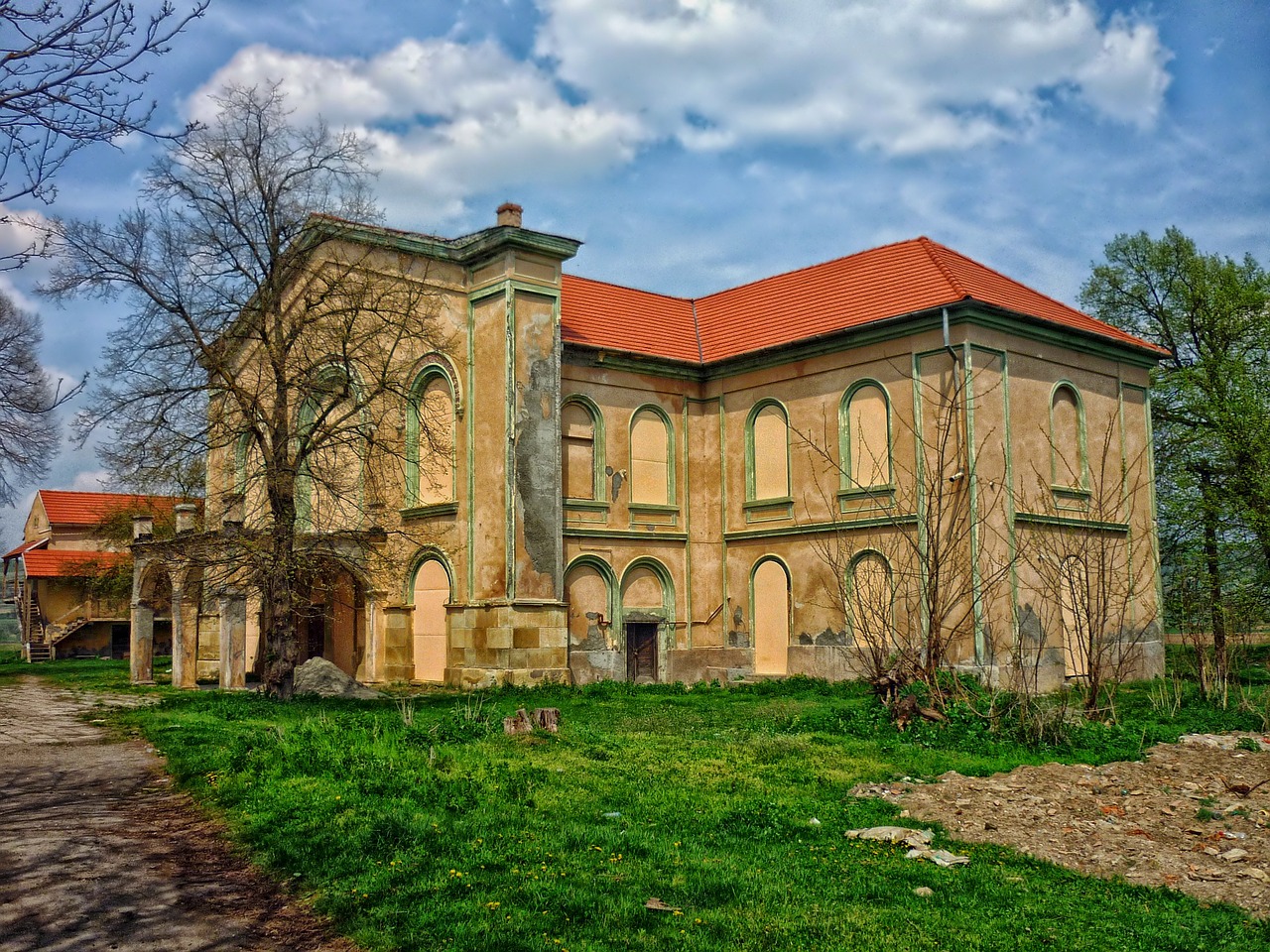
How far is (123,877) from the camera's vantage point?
8.13 meters

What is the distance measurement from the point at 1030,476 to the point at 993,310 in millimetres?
3825

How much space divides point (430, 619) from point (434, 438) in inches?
171

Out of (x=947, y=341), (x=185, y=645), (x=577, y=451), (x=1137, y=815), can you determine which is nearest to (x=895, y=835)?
(x=1137, y=815)

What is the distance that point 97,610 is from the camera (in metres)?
53.5

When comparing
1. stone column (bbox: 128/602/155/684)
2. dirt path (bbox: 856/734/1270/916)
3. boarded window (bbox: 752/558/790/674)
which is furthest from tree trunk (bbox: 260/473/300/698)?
dirt path (bbox: 856/734/1270/916)

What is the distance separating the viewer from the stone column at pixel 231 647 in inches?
934

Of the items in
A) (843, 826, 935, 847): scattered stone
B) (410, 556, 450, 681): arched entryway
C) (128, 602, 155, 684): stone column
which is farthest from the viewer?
(128, 602, 155, 684): stone column

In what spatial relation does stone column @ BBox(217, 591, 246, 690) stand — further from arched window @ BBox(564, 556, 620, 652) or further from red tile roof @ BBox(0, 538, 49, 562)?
red tile roof @ BBox(0, 538, 49, 562)

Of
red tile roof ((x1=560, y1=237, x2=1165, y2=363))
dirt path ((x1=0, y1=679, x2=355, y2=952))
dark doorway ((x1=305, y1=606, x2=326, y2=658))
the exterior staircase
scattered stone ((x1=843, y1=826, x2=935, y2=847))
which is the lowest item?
the exterior staircase

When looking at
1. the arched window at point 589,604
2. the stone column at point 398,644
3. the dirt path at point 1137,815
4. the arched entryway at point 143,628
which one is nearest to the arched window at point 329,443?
the stone column at point 398,644

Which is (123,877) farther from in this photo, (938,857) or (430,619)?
(430,619)

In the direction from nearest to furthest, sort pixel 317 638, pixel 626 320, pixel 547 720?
pixel 547 720 < pixel 626 320 < pixel 317 638

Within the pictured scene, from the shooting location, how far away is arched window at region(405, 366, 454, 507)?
25.6 meters

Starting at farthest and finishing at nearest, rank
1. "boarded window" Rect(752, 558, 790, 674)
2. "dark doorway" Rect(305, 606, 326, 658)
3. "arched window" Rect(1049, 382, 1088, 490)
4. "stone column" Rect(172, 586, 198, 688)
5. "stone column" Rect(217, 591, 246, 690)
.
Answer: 1. "dark doorway" Rect(305, 606, 326, 658)
2. "boarded window" Rect(752, 558, 790, 674)
3. "stone column" Rect(172, 586, 198, 688)
4. "arched window" Rect(1049, 382, 1088, 490)
5. "stone column" Rect(217, 591, 246, 690)
